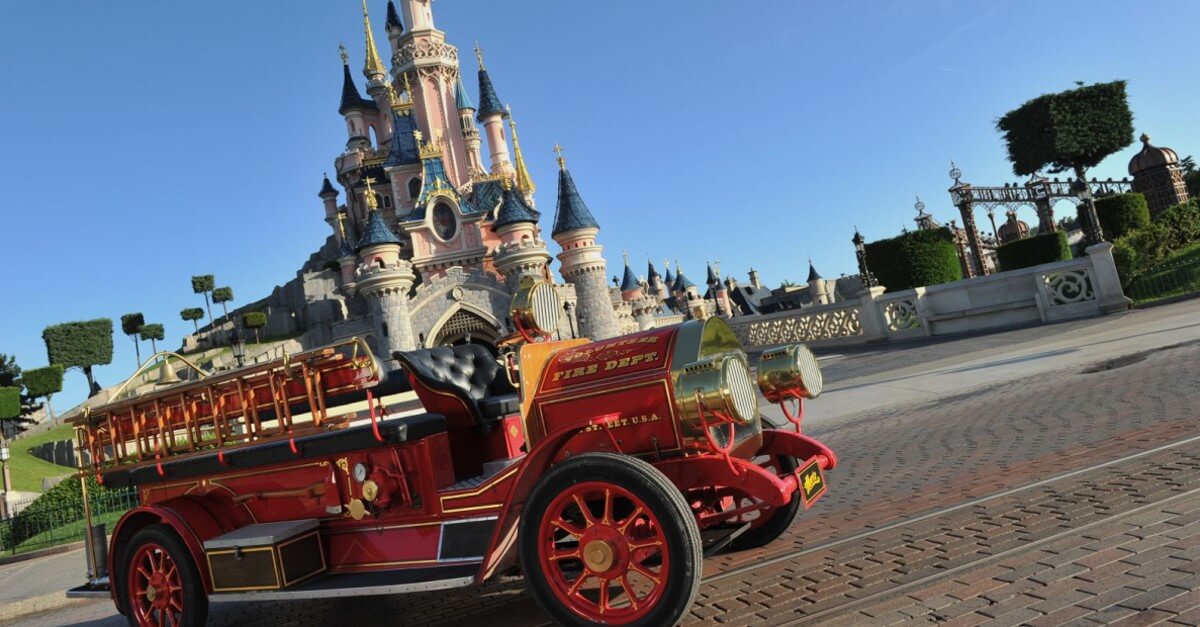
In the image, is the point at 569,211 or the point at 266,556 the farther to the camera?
the point at 569,211

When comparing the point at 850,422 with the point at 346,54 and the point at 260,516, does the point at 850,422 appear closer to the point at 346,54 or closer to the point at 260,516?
the point at 260,516

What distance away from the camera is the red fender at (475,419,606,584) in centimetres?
311

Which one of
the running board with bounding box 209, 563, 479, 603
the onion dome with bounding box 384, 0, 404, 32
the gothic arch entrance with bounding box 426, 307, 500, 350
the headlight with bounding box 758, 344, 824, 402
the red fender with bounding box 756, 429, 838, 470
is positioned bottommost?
the running board with bounding box 209, 563, 479, 603

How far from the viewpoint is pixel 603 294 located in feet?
126

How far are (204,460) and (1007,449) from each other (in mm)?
6004

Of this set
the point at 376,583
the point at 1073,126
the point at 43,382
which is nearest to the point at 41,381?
the point at 43,382

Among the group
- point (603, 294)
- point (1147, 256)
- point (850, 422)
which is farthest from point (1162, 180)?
point (850, 422)

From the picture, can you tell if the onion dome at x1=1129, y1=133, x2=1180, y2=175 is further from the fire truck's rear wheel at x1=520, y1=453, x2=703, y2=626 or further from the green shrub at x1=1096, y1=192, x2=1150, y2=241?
the fire truck's rear wheel at x1=520, y1=453, x2=703, y2=626

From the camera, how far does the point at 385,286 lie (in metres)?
37.6

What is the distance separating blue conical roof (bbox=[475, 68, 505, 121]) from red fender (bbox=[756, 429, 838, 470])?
177 ft

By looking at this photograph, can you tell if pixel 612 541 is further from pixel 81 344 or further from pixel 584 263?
pixel 81 344

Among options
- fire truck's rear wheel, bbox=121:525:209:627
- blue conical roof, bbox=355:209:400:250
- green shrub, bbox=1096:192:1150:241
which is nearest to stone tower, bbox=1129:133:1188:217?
green shrub, bbox=1096:192:1150:241

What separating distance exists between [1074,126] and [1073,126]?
0.18 feet

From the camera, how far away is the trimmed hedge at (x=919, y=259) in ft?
77.8
